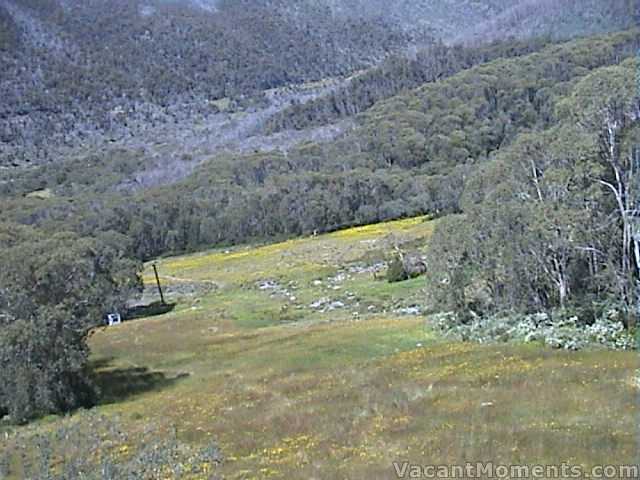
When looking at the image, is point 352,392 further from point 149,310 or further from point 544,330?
point 149,310

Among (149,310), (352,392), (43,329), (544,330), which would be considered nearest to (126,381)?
(43,329)

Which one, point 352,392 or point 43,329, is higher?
point 43,329

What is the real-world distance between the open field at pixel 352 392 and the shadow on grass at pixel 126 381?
0.41 feet

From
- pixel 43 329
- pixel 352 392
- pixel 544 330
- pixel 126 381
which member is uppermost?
pixel 43 329

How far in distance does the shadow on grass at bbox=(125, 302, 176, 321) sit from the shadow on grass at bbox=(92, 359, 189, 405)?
32.8m

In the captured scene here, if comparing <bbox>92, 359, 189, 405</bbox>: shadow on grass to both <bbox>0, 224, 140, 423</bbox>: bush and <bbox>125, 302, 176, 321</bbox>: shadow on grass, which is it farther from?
<bbox>125, 302, 176, 321</bbox>: shadow on grass

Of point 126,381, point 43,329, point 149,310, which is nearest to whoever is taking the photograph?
point 43,329

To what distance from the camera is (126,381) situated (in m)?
48.7

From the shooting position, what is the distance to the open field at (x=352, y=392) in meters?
21.7

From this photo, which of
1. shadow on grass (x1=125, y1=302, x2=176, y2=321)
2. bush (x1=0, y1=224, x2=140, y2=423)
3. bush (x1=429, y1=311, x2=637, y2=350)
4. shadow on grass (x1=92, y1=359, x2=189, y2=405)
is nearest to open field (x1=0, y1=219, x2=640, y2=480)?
shadow on grass (x1=92, y1=359, x2=189, y2=405)

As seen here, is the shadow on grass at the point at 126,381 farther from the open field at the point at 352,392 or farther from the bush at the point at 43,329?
the bush at the point at 43,329

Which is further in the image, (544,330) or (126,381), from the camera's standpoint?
(126,381)

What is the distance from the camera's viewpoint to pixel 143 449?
93.1 feet

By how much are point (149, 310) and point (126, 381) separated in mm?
41147
